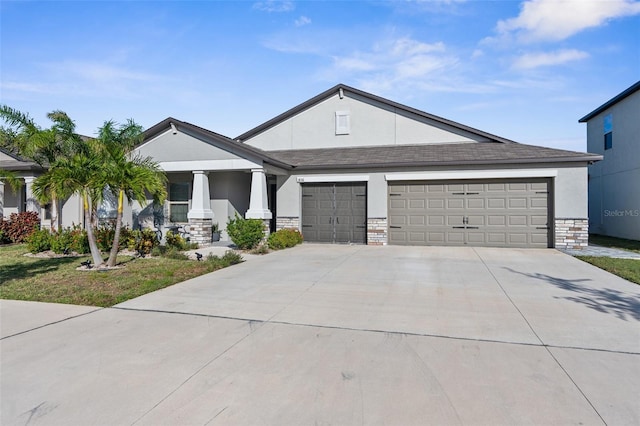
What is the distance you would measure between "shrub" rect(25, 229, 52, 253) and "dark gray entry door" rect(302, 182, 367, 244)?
8.72m

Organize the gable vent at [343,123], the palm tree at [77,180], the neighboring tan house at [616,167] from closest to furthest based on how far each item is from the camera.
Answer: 1. the palm tree at [77,180]
2. the neighboring tan house at [616,167]
3. the gable vent at [343,123]

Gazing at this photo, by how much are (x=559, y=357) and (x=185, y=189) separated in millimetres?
14302

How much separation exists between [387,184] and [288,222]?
4.30m

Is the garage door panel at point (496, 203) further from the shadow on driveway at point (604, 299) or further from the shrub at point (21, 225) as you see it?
the shrub at point (21, 225)

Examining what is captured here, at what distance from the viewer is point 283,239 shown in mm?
13172

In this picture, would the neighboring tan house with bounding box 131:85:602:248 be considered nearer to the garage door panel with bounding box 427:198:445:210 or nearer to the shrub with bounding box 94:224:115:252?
the garage door panel with bounding box 427:198:445:210

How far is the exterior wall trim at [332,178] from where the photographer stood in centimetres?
1440

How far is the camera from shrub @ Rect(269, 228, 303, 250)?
42.3ft

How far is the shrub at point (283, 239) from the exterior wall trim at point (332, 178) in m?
2.18

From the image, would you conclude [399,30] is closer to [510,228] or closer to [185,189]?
[510,228]

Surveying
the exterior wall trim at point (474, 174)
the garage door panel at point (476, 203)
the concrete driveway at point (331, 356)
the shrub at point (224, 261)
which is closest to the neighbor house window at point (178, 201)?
the shrub at point (224, 261)

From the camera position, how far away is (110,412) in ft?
9.24

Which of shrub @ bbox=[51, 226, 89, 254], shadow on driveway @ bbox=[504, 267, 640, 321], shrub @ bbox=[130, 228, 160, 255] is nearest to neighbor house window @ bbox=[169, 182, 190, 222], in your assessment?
shrub @ bbox=[130, 228, 160, 255]

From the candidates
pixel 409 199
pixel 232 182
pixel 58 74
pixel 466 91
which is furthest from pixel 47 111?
pixel 466 91
